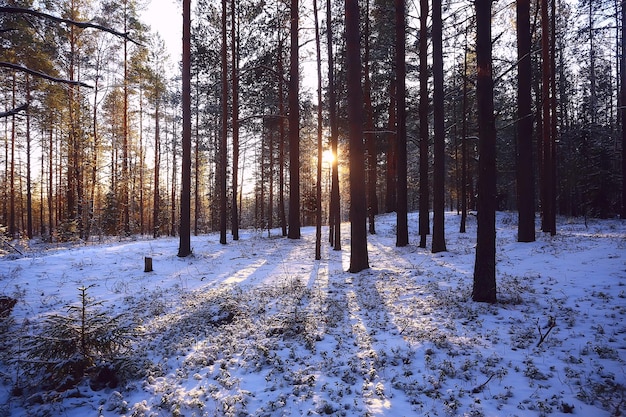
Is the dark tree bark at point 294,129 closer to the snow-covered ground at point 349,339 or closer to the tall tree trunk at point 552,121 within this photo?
the snow-covered ground at point 349,339

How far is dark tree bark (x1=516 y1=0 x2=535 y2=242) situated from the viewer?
39.1 ft

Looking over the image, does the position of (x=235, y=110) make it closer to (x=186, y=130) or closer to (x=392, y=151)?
(x=186, y=130)

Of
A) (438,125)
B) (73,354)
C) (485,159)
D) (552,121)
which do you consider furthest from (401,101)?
(73,354)

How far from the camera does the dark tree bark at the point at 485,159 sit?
21.2ft

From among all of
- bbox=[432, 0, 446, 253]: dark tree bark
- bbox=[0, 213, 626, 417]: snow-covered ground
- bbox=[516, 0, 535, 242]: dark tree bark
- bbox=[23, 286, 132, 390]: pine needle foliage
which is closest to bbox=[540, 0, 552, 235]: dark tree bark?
bbox=[516, 0, 535, 242]: dark tree bark

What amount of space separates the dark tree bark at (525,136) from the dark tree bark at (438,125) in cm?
319

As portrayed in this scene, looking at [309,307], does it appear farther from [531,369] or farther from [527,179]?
[527,179]

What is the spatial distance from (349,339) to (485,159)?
475cm

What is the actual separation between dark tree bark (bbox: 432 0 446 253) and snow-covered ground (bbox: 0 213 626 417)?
8.16 ft

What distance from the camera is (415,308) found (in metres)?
6.74

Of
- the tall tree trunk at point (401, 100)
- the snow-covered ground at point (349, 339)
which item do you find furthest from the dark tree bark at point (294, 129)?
the snow-covered ground at point (349, 339)

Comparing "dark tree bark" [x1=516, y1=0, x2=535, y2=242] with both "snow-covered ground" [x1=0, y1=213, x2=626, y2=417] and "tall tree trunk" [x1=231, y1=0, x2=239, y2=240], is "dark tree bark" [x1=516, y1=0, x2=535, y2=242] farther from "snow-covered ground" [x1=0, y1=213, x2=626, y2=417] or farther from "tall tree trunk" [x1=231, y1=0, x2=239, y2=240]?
"tall tree trunk" [x1=231, y1=0, x2=239, y2=240]

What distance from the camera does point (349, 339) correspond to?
552 centimetres

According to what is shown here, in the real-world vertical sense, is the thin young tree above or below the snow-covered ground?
above
